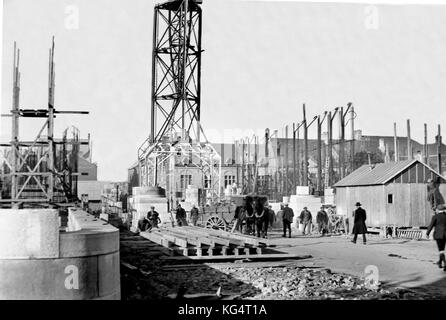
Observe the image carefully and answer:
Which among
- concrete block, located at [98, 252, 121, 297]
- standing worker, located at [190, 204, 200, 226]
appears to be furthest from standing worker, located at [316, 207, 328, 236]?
concrete block, located at [98, 252, 121, 297]

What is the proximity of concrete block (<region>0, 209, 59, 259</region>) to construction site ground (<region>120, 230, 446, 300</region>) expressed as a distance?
2.64m

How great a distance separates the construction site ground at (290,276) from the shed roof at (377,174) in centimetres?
702

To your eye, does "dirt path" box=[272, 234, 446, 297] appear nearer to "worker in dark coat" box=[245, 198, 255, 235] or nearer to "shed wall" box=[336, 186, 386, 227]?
"worker in dark coat" box=[245, 198, 255, 235]

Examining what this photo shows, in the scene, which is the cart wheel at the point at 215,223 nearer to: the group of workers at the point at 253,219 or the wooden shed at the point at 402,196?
the group of workers at the point at 253,219

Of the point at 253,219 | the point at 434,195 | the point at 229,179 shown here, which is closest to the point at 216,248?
the point at 253,219

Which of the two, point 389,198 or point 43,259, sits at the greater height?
point 389,198

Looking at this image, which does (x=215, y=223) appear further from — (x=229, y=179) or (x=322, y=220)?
(x=229, y=179)

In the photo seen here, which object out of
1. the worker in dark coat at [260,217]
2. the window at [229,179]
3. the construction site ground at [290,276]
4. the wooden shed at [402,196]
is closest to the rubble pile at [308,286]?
the construction site ground at [290,276]

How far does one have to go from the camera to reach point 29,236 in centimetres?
680

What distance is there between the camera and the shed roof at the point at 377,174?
2288 centimetres

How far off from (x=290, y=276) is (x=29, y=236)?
580 cm

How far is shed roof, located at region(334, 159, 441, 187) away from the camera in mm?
22875
